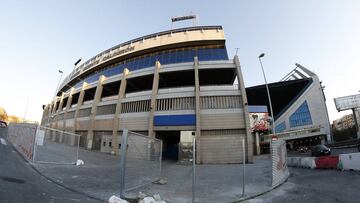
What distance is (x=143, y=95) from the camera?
27.7 m

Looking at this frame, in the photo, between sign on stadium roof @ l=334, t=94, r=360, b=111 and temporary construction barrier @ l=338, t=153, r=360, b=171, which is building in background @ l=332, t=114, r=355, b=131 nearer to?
sign on stadium roof @ l=334, t=94, r=360, b=111

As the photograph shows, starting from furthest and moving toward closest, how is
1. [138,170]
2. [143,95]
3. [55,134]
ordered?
[143,95] < [55,134] < [138,170]

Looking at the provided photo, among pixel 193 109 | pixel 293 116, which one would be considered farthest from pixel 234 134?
pixel 293 116

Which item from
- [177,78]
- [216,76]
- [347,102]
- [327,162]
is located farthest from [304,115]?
[327,162]

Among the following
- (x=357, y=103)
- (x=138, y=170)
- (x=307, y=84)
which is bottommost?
(x=138, y=170)

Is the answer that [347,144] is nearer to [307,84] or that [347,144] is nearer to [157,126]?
[307,84]

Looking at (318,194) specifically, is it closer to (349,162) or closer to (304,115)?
(349,162)

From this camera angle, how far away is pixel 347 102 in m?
51.0

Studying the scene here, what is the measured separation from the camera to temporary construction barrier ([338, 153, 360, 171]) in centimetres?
1253

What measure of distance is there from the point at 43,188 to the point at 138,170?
3.21 meters

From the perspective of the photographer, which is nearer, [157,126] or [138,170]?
[138,170]

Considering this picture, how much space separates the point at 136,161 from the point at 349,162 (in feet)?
44.2

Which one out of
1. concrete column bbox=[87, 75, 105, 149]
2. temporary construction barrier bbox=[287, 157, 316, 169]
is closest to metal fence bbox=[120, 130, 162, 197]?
temporary construction barrier bbox=[287, 157, 316, 169]

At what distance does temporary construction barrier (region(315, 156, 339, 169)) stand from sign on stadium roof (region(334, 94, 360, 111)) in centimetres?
4583
